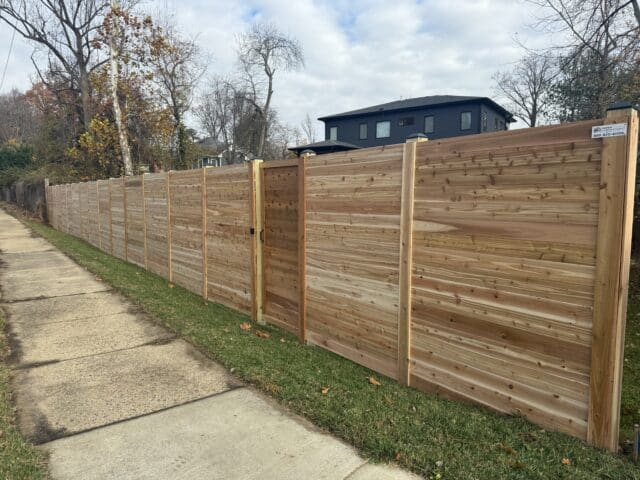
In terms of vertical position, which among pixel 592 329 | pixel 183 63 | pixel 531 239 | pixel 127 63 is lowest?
pixel 592 329

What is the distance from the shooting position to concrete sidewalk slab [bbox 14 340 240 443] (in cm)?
307

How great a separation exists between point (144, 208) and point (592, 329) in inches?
315

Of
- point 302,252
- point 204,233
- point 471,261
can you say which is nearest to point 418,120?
point 204,233

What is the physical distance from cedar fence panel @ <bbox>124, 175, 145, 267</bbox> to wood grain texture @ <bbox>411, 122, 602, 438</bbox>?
7.03m

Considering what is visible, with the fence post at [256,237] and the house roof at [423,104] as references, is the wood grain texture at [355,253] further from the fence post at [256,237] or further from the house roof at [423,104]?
the house roof at [423,104]

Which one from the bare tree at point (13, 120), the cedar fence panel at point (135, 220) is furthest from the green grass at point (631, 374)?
the bare tree at point (13, 120)

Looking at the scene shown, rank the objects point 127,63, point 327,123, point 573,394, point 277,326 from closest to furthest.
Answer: point 573,394, point 277,326, point 127,63, point 327,123

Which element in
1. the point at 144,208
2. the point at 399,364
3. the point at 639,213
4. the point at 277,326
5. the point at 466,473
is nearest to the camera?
the point at 466,473

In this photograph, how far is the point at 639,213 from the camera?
21.5ft

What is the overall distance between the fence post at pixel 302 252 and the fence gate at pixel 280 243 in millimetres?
149

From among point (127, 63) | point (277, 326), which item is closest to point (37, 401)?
point (277, 326)

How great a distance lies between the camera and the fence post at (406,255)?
3.45m

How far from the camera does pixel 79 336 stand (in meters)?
4.87

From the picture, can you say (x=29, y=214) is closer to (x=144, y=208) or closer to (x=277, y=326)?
(x=144, y=208)
